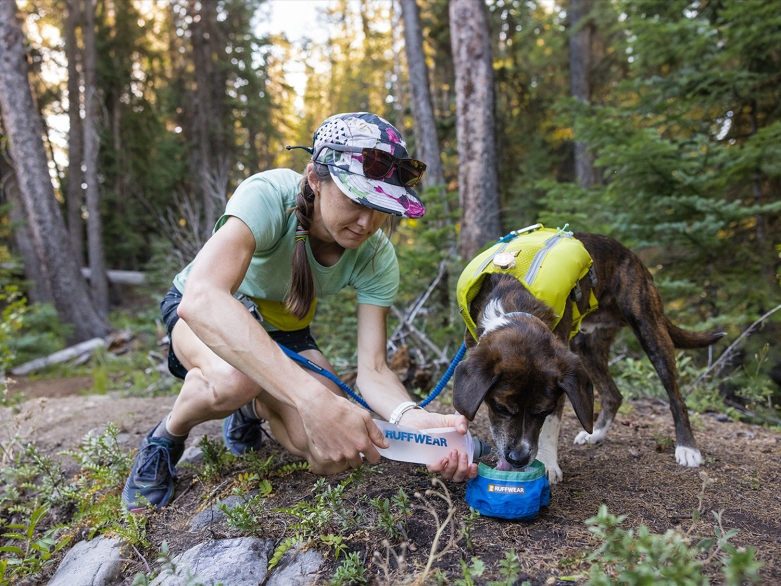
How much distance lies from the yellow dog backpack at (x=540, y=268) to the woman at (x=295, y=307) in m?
0.55

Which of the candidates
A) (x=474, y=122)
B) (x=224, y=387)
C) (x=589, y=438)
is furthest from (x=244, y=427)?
(x=474, y=122)

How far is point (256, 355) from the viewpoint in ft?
7.49

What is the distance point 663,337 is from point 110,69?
1915 cm

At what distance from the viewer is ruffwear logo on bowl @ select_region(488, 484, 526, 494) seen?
2398 millimetres

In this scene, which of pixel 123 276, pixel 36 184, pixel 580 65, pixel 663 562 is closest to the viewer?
pixel 663 562

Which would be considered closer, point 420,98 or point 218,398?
point 218,398

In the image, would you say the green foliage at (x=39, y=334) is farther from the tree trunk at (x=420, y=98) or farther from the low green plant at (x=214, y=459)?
the low green plant at (x=214, y=459)

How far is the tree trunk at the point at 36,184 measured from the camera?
34.1ft

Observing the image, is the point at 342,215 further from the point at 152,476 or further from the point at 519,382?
the point at 152,476

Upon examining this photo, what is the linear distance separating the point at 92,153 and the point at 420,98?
10.6 m

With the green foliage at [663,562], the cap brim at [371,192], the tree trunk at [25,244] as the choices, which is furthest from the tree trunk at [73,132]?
the green foliage at [663,562]

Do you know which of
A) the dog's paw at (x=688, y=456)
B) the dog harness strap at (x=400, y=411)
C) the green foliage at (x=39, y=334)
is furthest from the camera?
the green foliage at (x=39, y=334)

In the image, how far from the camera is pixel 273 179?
2980 millimetres

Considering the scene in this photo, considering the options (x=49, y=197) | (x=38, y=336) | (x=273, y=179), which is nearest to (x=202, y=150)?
(x=49, y=197)
